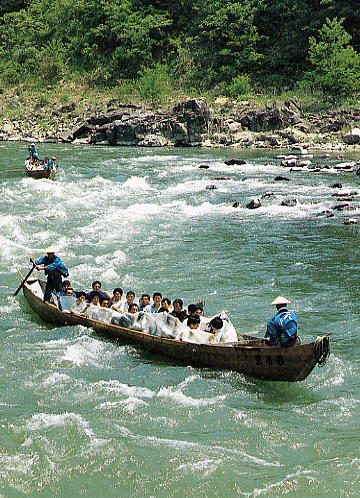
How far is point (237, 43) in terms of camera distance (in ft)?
252

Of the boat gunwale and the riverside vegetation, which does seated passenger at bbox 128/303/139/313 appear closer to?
the boat gunwale

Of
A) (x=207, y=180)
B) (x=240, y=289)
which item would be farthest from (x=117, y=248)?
(x=207, y=180)

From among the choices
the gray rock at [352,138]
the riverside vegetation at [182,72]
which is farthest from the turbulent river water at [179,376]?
the riverside vegetation at [182,72]

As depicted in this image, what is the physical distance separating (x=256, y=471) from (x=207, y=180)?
3103 cm

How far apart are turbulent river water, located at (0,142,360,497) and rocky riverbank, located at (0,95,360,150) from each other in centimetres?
3114

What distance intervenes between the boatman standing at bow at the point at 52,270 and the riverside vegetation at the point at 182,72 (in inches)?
1791

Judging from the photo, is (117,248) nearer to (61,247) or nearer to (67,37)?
(61,247)

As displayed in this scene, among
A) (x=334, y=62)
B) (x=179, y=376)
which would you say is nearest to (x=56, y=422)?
(x=179, y=376)

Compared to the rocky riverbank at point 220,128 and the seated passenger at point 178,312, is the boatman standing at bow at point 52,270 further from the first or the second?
the rocky riverbank at point 220,128

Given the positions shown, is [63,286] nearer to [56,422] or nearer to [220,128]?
[56,422]

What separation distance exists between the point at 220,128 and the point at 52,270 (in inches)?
1920

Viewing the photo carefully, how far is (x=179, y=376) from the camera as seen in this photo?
1288cm

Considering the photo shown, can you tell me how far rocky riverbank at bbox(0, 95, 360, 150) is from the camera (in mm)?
60484

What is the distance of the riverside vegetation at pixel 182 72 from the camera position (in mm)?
62125
